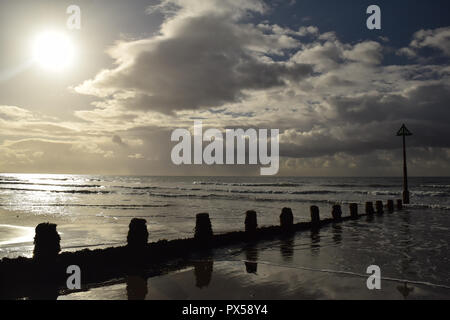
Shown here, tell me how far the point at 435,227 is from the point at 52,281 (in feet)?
54.4

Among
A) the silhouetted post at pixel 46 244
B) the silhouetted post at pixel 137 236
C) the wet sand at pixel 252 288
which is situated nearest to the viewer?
the wet sand at pixel 252 288

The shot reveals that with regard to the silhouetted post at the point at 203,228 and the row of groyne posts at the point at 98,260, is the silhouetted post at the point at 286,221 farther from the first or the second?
the silhouetted post at the point at 203,228

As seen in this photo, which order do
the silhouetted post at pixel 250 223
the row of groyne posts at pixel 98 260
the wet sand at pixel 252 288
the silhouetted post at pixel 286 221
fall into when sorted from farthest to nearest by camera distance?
the silhouetted post at pixel 286 221
the silhouetted post at pixel 250 223
the row of groyne posts at pixel 98 260
the wet sand at pixel 252 288

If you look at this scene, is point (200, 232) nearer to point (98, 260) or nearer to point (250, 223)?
point (250, 223)

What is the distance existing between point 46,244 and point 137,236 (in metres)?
2.05

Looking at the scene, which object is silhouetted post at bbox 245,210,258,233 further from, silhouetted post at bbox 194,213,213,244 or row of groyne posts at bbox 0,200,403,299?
silhouetted post at bbox 194,213,213,244

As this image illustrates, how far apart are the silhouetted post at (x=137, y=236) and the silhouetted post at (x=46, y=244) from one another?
1726 millimetres

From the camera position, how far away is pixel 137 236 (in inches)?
332

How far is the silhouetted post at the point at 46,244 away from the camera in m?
6.97

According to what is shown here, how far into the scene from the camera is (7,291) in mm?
6293

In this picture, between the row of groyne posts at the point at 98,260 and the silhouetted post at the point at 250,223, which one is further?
the silhouetted post at the point at 250,223

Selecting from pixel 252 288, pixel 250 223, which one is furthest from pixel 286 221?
pixel 252 288

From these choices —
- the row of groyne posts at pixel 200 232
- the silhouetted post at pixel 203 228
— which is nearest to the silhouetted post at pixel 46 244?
the row of groyne posts at pixel 200 232
